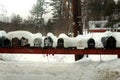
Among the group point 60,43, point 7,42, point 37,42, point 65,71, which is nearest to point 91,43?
point 60,43

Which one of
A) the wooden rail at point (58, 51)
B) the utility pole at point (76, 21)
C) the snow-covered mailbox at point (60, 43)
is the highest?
the utility pole at point (76, 21)

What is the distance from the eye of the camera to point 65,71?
27.8ft

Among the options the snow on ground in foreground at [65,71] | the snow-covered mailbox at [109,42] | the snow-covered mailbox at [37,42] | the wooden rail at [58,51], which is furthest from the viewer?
the snow-covered mailbox at [37,42]

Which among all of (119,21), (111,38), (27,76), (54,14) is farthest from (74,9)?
(54,14)

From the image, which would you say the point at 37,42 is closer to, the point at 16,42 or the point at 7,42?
the point at 16,42

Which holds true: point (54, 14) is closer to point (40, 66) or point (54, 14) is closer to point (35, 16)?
point (35, 16)

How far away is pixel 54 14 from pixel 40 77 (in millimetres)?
37095

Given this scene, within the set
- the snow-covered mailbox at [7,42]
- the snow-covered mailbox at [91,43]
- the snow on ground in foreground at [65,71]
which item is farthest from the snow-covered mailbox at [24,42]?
the snow-covered mailbox at [91,43]

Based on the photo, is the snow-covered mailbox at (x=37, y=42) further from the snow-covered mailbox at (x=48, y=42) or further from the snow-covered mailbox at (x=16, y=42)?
the snow-covered mailbox at (x=16, y=42)

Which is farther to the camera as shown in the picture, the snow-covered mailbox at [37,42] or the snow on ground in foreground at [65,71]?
the snow-covered mailbox at [37,42]

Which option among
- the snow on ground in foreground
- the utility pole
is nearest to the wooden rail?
the snow on ground in foreground

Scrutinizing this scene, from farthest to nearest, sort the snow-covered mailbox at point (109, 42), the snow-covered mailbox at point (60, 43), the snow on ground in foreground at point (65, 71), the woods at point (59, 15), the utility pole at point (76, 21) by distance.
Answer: the woods at point (59, 15) → the utility pole at point (76, 21) → the snow-covered mailbox at point (60, 43) → the snow-covered mailbox at point (109, 42) → the snow on ground in foreground at point (65, 71)

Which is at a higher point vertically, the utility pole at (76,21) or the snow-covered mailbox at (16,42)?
the utility pole at (76,21)

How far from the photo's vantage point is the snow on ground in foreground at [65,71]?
7648mm
